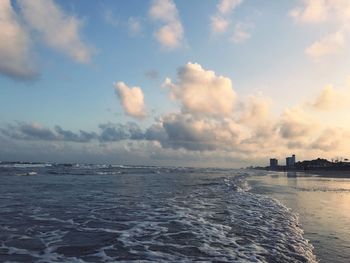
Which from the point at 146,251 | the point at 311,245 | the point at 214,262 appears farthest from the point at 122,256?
the point at 311,245

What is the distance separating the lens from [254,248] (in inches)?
424

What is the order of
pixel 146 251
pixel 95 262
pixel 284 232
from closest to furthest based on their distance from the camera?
pixel 95 262 → pixel 146 251 → pixel 284 232

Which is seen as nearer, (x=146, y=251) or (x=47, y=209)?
(x=146, y=251)

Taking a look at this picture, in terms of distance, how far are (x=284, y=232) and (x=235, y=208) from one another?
630cm

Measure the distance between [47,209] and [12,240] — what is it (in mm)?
6590

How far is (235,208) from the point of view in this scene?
19.5 metres

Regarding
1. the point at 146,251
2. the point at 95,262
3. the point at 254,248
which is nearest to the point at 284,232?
the point at 254,248

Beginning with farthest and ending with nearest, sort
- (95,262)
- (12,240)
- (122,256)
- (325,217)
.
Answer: (325,217) < (12,240) < (122,256) < (95,262)

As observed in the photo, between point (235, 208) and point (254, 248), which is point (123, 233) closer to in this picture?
point (254, 248)

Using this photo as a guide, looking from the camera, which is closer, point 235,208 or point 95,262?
point 95,262

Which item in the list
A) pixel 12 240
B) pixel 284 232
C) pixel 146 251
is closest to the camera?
pixel 146 251

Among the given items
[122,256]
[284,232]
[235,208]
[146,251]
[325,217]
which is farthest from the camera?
[235,208]

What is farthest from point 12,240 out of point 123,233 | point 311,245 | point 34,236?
point 311,245

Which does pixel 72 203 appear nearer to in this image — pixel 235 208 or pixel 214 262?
pixel 235 208
